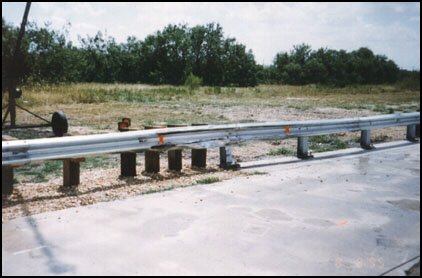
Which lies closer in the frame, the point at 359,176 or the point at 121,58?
the point at 359,176

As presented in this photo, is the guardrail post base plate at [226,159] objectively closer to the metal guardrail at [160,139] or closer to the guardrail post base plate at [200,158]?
the metal guardrail at [160,139]

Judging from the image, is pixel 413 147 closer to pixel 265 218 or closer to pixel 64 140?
pixel 265 218

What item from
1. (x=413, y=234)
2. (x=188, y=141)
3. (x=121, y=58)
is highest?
(x=121, y=58)

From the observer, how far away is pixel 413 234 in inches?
180

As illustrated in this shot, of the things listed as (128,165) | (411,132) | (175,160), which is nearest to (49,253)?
(128,165)

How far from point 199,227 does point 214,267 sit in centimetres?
98

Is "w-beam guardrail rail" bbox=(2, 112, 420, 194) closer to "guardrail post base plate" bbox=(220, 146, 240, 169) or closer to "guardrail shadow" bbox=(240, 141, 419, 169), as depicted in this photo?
"guardrail post base plate" bbox=(220, 146, 240, 169)

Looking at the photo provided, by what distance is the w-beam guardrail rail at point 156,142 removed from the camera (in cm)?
550

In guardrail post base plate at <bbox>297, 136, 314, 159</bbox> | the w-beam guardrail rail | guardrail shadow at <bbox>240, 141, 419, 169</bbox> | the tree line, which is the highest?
the tree line

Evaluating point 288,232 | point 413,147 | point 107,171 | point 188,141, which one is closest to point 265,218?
point 288,232

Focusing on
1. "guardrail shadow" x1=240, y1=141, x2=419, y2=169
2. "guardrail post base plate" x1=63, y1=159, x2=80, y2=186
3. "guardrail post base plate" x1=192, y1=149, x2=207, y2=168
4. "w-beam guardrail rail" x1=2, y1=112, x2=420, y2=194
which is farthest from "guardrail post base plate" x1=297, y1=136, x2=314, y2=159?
"guardrail post base plate" x1=63, y1=159, x2=80, y2=186

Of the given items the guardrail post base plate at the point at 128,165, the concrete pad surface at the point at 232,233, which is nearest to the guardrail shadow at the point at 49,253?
the concrete pad surface at the point at 232,233

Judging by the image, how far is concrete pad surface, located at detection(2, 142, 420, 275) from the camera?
3695 millimetres

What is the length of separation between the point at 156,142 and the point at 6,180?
214cm
